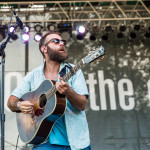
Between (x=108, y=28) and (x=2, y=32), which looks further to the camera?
(x=108, y=28)

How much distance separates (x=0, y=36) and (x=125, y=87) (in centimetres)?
339

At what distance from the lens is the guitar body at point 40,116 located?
2131mm

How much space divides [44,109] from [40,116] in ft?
0.23

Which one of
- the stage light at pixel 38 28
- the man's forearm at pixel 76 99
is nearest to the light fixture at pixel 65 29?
the stage light at pixel 38 28

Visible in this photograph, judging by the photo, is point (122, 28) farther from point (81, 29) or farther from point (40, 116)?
point (40, 116)

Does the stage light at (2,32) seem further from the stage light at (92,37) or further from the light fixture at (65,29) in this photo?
the stage light at (92,37)

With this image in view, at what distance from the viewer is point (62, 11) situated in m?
7.37

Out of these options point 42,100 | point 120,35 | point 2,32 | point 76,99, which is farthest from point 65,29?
point 76,99

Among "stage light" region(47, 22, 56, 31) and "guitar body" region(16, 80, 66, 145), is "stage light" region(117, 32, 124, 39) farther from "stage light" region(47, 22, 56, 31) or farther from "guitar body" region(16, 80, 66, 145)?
"guitar body" region(16, 80, 66, 145)

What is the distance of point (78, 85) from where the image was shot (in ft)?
7.27

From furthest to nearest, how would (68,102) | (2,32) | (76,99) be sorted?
(2,32) → (68,102) → (76,99)

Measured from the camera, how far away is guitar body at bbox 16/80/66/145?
2131 mm

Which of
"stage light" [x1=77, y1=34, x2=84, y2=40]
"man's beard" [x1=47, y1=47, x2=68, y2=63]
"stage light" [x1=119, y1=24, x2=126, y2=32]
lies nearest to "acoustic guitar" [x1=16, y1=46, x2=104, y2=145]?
"man's beard" [x1=47, y1=47, x2=68, y2=63]

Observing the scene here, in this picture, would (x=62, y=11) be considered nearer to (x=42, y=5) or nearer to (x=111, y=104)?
(x=42, y=5)
